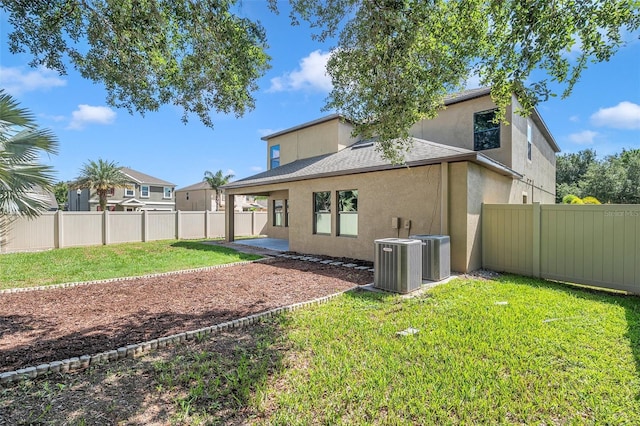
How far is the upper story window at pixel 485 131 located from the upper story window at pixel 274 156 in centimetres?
1045

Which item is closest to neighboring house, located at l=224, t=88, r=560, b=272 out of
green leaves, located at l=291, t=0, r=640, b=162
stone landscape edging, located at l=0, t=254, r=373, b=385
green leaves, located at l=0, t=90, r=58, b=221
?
green leaves, located at l=291, t=0, r=640, b=162

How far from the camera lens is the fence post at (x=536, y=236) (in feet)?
24.1

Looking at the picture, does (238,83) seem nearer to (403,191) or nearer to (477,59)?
(477,59)

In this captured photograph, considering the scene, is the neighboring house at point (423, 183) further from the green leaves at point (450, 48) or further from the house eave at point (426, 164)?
the green leaves at point (450, 48)

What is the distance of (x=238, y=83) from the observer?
5.63 m

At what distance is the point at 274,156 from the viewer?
18.1m

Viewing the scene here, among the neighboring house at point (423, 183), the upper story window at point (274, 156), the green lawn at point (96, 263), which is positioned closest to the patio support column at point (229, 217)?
the neighboring house at point (423, 183)

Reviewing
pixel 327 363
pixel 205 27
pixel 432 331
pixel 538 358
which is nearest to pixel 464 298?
pixel 432 331

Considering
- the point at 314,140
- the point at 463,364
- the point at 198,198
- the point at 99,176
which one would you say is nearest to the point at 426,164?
the point at 463,364

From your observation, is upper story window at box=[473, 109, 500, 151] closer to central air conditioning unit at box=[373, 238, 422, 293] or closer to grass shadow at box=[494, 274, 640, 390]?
grass shadow at box=[494, 274, 640, 390]

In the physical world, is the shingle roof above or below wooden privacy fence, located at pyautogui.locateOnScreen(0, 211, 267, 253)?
above

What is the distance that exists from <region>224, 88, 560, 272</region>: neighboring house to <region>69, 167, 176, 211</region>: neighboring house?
75.1ft

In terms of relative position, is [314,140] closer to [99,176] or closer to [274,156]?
[274,156]

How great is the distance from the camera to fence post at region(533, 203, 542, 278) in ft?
24.1
